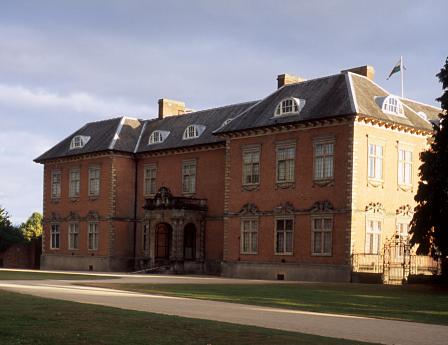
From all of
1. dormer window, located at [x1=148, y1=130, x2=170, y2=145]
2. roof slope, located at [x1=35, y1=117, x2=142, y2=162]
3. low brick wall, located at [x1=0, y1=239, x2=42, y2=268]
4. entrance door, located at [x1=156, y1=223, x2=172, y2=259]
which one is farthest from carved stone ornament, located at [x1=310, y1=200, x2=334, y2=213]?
low brick wall, located at [x1=0, y1=239, x2=42, y2=268]

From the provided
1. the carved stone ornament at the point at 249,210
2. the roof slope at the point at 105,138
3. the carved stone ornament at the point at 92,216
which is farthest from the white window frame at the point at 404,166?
the carved stone ornament at the point at 92,216

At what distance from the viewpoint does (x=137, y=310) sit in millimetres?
18219

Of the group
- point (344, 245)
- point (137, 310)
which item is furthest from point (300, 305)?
point (344, 245)

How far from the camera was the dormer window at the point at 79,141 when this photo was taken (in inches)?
2282

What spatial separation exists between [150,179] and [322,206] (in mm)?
17631

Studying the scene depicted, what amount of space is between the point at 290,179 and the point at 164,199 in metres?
10.4

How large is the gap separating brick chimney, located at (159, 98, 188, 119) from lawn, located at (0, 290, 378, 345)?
135ft

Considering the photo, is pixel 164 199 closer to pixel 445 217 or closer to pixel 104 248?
pixel 104 248

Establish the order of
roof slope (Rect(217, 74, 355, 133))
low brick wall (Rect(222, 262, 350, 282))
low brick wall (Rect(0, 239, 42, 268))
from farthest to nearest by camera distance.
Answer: low brick wall (Rect(0, 239, 42, 268))
roof slope (Rect(217, 74, 355, 133))
low brick wall (Rect(222, 262, 350, 282))

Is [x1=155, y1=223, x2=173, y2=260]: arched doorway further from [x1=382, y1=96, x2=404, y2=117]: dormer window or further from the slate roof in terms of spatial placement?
[x1=382, y1=96, x2=404, y2=117]: dormer window

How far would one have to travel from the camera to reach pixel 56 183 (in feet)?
196

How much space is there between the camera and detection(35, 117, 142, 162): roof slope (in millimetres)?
55250

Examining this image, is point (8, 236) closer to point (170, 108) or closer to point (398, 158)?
point (170, 108)

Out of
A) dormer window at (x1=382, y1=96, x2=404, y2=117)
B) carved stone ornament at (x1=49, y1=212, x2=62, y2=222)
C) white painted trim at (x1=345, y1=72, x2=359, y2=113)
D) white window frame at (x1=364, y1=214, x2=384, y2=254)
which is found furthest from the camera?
carved stone ornament at (x1=49, y1=212, x2=62, y2=222)
